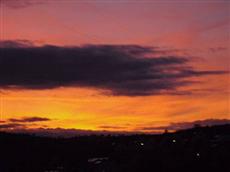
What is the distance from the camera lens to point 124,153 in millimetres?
137125

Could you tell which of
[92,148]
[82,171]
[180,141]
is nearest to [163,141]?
[180,141]

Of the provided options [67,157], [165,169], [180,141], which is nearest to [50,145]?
[67,157]

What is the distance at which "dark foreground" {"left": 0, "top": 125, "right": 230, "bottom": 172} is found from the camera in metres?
116

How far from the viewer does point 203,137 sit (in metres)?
136

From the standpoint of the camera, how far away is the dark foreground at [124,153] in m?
116

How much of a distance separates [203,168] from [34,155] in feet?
148

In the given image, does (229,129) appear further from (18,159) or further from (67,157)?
(18,159)

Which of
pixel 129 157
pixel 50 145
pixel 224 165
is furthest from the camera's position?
pixel 50 145

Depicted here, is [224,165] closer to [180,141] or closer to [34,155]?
[180,141]

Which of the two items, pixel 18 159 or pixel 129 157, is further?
pixel 18 159

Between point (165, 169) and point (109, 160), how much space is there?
23823 millimetres

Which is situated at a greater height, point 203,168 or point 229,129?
point 229,129

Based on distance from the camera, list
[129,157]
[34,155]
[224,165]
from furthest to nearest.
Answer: [34,155] → [129,157] → [224,165]

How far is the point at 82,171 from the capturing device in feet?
445
